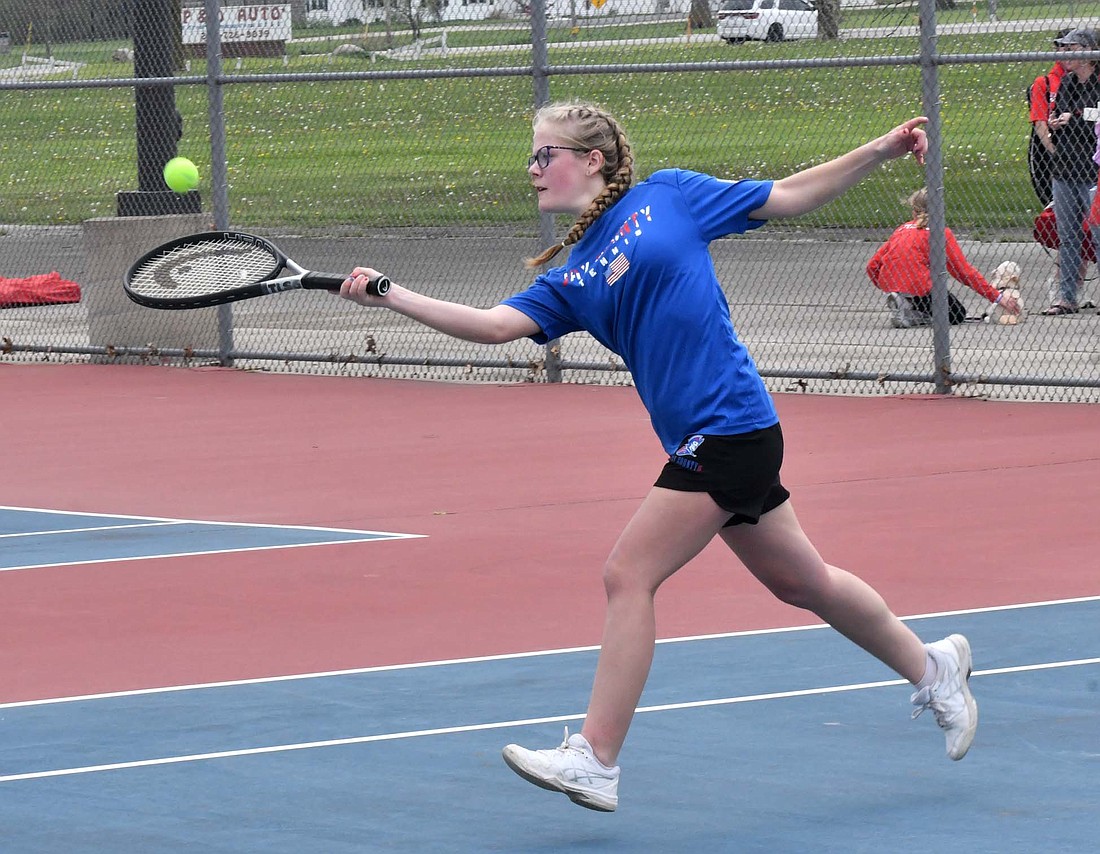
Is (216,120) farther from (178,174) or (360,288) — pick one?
(360,288)

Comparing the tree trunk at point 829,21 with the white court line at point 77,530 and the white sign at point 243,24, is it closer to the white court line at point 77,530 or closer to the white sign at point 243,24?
the white sign at point 243,24

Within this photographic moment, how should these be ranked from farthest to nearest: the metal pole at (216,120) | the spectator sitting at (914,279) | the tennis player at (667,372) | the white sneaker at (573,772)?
the metal pole at (216,120) → the spectator sitting at (914,279) → the tennis player at (667,372) → the white sneaker at (573,772)

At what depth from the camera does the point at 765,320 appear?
1578 cm

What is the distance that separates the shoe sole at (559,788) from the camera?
4863 millimetres

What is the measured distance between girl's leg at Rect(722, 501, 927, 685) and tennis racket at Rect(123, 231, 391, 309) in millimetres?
1142

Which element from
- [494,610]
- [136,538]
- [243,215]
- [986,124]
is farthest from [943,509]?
[243,215]

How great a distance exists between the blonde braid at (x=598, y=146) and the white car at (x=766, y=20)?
24.3 ft

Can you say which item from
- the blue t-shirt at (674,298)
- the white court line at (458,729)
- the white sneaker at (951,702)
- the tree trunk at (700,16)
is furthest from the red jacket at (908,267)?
the blue t-shirt at (674,298)

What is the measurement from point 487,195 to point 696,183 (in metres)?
17.6

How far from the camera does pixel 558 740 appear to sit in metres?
5.68

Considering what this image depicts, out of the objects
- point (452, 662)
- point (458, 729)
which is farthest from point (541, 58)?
point (458, 729)

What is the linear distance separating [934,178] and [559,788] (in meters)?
7.63

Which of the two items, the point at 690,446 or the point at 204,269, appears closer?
the point at 690,446

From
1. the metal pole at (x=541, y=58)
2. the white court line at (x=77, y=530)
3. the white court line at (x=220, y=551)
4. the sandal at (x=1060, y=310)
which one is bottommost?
the sandal at (x=1060, y=310)
